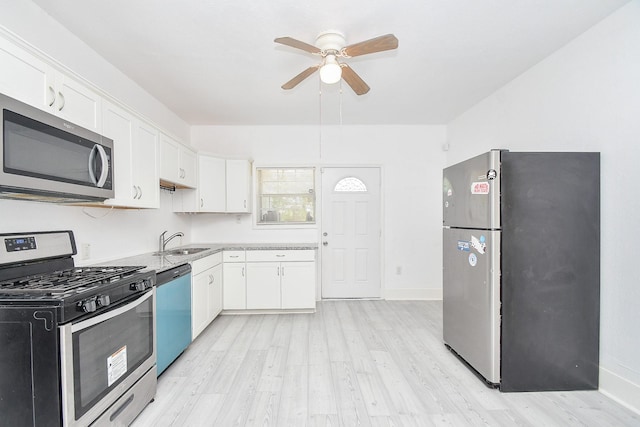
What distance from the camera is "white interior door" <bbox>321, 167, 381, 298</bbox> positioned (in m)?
4.36

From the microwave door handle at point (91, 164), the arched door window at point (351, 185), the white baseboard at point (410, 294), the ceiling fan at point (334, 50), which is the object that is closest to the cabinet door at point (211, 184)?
the arched door window at point (351, 185)

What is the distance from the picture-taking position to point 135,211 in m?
2.91

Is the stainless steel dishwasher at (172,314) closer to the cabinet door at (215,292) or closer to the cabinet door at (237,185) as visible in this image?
the cabinet door at (215,292)

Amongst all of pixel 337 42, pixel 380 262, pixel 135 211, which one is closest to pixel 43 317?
pixel 135 211

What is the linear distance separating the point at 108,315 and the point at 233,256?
2.10m

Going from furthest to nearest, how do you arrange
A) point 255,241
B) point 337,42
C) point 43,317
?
point 255,241, point 337,42, point 43,317

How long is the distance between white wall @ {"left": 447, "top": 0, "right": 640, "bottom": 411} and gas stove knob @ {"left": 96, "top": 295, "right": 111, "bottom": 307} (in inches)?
124

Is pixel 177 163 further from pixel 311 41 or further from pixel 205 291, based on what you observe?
pixel 311 41

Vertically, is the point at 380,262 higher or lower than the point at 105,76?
lower

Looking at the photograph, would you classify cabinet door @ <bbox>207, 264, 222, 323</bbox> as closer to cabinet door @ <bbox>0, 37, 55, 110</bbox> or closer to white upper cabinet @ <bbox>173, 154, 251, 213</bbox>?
white upper cabinet @ <bbox>173, 154, 251, 213</bbox>

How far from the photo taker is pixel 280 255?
12.0 feet

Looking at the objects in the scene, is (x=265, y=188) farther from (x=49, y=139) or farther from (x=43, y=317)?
(x=43, y=317)

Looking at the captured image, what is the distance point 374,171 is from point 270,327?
2632mm

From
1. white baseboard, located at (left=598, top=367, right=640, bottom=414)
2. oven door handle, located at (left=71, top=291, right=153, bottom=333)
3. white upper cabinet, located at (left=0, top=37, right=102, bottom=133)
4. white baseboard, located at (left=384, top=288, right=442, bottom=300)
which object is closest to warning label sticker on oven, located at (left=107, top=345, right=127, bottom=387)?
oven door handle, located at (left=71, top=291, right=153, bottom=333)
